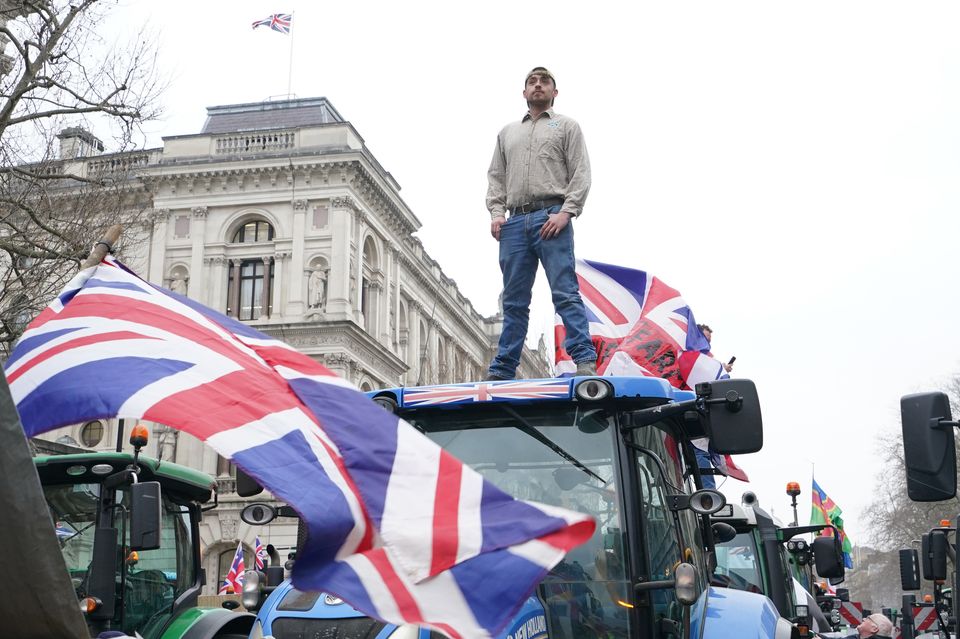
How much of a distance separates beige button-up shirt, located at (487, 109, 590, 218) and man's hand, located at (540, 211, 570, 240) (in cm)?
6

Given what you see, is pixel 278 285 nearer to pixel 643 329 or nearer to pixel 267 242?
pixel 267 242

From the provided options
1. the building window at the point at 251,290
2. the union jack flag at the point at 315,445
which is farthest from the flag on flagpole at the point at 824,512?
the building window at the point at 251,290

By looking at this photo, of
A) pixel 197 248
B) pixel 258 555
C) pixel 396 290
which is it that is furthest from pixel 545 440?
pixel 396 290

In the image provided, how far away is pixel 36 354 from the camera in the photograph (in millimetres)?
3639

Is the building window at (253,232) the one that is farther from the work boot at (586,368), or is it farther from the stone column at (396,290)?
the work boot at (586,368)

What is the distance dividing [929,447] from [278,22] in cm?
4453

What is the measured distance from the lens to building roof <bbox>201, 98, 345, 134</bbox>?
4803 cm

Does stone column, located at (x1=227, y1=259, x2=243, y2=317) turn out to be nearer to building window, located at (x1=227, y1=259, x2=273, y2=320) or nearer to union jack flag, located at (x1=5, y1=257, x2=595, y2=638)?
building window, located at (x1=227, y1=259, x2=273, y2=320)

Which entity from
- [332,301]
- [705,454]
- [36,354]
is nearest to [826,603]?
[705,454]

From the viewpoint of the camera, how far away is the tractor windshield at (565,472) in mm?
4758

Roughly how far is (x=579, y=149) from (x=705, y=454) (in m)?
2.18

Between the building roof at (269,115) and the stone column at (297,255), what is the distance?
5490mm

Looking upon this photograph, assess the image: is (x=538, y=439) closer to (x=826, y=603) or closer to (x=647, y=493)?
(x=647, y=493)

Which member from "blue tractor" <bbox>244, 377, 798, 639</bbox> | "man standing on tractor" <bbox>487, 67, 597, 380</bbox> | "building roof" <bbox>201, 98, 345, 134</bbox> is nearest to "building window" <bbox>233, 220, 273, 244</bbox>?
"building roof" <bbox>201, 98, 345, 134</bbox>
